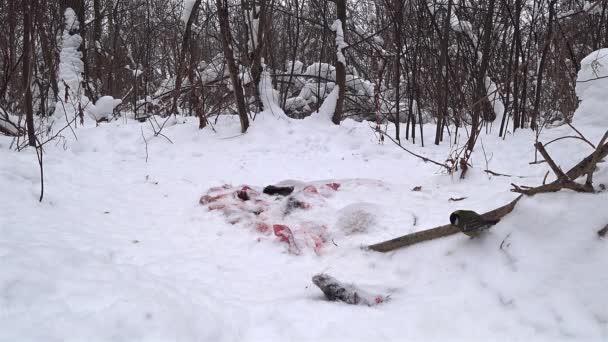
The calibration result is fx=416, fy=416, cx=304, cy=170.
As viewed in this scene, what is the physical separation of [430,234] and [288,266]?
0.63m

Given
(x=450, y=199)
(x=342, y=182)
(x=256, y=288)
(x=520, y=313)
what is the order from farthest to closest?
(x=342, y=182), (x=450, y=199), (x=256, y=288), (x=520, y=313)

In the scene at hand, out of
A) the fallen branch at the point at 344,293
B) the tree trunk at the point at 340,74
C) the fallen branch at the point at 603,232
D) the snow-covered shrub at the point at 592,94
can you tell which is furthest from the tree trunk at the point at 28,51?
the snow-covered shrub at the point at 592,94

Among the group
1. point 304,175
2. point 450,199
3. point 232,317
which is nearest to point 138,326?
point 232,317

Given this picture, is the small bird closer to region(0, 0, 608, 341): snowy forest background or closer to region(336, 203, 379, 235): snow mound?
region(0, 0, 608, 341): snowy forest background

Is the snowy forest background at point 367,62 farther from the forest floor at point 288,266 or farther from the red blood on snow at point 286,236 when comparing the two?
the red blood on snow at point 286,236

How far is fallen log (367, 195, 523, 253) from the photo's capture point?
1557 mm

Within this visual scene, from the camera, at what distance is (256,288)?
5.34 ft

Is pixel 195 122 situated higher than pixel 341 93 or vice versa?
pixel 341 93

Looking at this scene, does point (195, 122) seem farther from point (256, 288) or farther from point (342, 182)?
point (256, 288)

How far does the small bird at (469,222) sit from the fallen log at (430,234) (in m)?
0.06

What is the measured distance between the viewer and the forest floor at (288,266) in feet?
3.83

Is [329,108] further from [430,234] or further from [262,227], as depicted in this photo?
[430,234]

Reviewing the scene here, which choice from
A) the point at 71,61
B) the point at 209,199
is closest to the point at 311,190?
the point at 209,199

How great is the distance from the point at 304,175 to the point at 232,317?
98.2 inches
